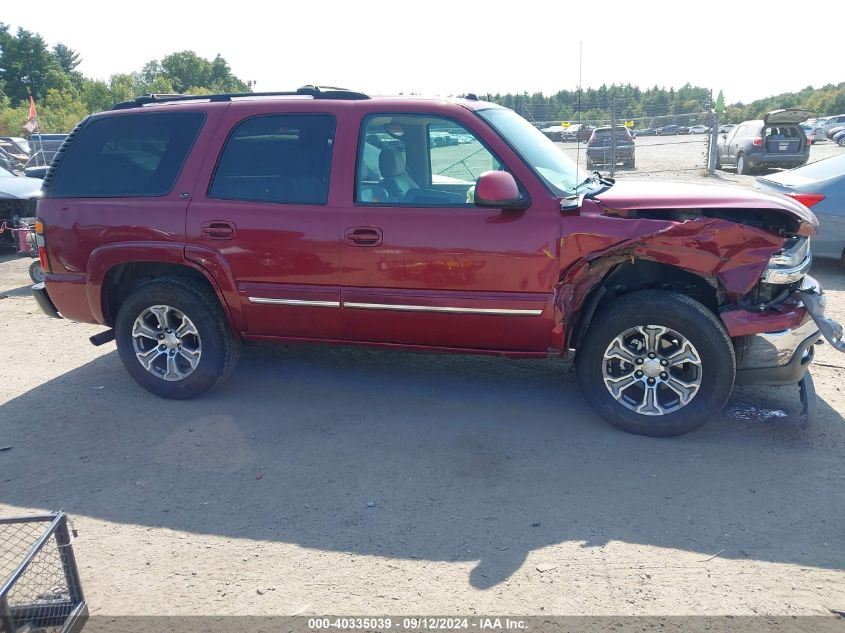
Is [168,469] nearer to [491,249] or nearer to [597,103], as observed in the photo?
[491,249]

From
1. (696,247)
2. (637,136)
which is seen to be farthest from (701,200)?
(637,136)

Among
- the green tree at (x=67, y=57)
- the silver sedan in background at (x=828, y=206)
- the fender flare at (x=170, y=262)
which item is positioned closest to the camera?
the fender flare at (x=170, y=262)

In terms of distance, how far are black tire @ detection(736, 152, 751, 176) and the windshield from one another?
55.5 ft

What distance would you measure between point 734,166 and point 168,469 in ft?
69.9

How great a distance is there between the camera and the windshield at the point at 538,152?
179 inches

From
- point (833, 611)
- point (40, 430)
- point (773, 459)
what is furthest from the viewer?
point (40, 430)

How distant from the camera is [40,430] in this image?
190 inches

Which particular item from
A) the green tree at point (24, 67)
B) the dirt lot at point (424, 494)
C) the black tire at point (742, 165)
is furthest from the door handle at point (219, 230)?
the green tree at point (24, 67)

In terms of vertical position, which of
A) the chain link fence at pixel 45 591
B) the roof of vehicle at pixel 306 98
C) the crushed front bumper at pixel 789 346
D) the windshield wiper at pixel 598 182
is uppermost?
the roof of vehicle at pixel 306 98

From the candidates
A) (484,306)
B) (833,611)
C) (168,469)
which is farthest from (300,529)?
(833,611)

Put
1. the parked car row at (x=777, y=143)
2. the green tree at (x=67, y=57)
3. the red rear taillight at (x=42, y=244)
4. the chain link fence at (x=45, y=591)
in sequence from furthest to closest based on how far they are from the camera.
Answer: the green tree at (x=67, y=57), the parked car row at (x=777, y=143), the red rear taillight at (x=42, y=244), the chain link fence at (x=45, y=591)

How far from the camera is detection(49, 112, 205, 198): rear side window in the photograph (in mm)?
5012

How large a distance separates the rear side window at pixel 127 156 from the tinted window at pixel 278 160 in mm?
→ 343

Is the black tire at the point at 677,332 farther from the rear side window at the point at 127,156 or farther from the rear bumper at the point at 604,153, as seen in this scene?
the rear bumper at the point at 604,153
